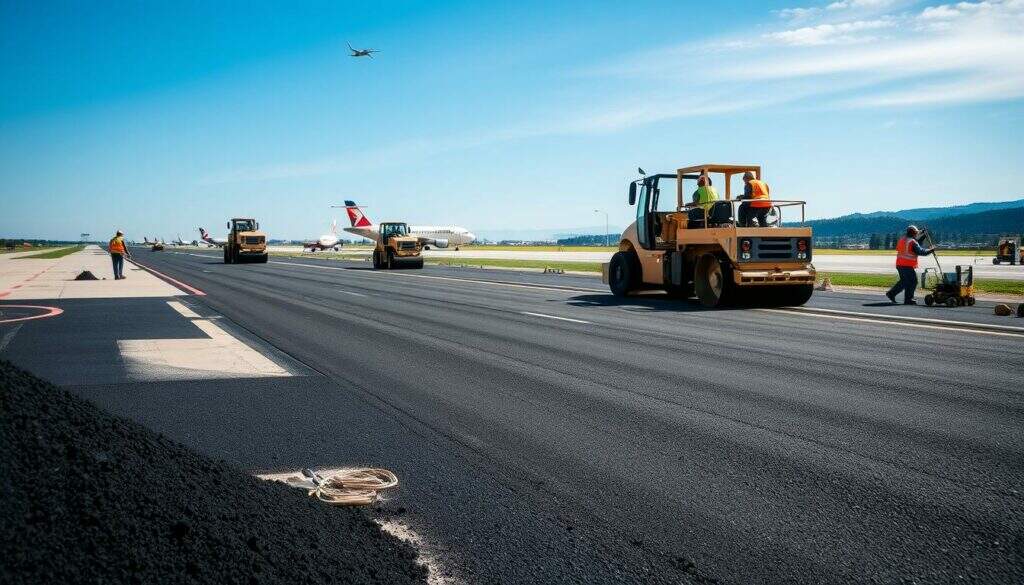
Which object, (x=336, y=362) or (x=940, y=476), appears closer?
(x=940, y=476)

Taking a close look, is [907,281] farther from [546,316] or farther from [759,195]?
[546,316]

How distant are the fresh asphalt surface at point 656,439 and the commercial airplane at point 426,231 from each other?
69.5 m

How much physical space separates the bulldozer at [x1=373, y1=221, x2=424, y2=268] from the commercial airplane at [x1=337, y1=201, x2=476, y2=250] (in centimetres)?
3692

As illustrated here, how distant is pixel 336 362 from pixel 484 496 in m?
5.27

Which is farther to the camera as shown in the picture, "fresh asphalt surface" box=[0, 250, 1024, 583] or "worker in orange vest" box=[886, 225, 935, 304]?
"worker in orange vest" box=[886, 225, 935, 304]

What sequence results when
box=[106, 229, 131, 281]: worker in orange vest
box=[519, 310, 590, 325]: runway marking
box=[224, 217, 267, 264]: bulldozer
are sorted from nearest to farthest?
box=[519, 310, 590, 325]: runway marking < box=[106, 229, 131, 281]: worker in orange vest < box=[224, 217, 267, 264]: bulldozer

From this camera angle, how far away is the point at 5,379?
10.5 feet

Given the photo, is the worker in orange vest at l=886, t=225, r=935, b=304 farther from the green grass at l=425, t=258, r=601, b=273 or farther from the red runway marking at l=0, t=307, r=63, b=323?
the green grass at l=425, t=258, r=601, b=273

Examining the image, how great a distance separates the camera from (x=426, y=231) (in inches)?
3474

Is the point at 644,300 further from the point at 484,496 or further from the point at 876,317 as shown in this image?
the point at 484,496

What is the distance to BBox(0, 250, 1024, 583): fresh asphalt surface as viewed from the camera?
11.1ft

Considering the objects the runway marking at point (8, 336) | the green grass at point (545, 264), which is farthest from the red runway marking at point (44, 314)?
the green grass at point (545, 264)

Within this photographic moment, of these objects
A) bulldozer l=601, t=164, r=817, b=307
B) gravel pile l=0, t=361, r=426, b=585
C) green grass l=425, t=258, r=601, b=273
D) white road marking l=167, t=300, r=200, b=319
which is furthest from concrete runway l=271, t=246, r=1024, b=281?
gravel pile l=0, t=361, r=426, b=585

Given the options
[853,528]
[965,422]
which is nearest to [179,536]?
[853,528]
